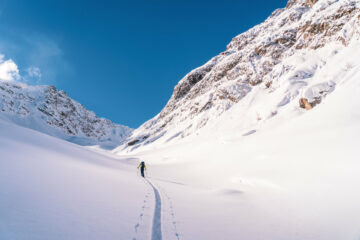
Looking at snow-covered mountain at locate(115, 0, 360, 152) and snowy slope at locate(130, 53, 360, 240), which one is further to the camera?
snow-covered mountain at locate(115, 0, 360, 152)

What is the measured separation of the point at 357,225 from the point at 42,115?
708ft

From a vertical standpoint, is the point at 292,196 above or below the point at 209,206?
above

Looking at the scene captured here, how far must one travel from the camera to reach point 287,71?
53312mm

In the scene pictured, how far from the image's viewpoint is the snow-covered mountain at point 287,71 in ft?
129

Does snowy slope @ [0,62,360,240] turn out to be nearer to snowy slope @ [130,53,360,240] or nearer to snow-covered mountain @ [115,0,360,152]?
snowy slope @ [130,53,360,240]

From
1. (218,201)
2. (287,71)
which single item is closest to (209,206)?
(218,201)

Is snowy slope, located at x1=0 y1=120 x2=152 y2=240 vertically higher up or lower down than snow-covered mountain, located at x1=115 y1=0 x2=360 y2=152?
lower down

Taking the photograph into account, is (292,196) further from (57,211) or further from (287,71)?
(287,71)

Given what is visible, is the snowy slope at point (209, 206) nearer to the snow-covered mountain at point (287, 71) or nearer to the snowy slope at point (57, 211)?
the snowy slope at point (57, 211)

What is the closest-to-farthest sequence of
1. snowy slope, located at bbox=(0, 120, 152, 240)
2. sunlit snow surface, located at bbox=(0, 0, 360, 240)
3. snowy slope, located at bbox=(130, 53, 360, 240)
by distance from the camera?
snowy slope, located at bbox=(0, 120, 152, 240), sunlit snow surface, located at bbox=(0, 0, 360, 240), snowy slope, located at bbox=(130, 53, 360, 240)

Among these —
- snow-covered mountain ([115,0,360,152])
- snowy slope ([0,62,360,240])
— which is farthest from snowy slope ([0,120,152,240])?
snow-covered mountain ([115,0,360,152])

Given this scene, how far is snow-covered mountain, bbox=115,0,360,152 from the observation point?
39.4 meters

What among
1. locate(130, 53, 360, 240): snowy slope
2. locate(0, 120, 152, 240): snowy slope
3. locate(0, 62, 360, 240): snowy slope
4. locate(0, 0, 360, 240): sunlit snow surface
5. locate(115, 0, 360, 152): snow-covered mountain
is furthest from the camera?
locate(115, 0, 360, 152): snow-covered mountain

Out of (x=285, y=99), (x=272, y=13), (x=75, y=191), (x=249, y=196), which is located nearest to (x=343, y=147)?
(x=249, y=196)
